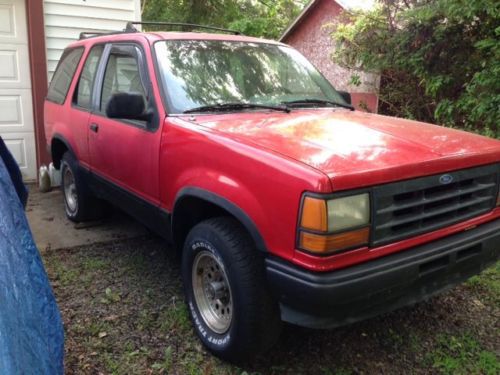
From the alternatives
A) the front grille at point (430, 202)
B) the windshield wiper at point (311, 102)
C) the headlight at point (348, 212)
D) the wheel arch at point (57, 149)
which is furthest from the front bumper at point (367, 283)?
the wheel arch at point (57, 149)

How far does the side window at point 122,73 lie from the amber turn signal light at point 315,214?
1784mm

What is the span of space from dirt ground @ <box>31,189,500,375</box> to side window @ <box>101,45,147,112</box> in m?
1.49

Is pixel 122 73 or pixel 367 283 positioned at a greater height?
pixel 122 73

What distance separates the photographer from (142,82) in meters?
3.58

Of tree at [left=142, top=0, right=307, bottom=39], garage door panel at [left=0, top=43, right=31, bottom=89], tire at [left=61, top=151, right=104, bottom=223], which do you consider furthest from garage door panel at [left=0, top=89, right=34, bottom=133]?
tree at [left=142, top=0, right=307, bottom=39]

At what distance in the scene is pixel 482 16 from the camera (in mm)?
6441

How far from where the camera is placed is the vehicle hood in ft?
7.66

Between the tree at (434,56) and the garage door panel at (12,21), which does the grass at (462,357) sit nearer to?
the tree at (434,56)

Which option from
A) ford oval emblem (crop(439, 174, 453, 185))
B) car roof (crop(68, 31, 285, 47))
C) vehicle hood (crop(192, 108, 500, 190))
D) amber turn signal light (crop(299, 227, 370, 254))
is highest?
car roof (crop(68, 31, 285, 47))

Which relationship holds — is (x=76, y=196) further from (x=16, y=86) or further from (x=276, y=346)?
(x=276, y=346)

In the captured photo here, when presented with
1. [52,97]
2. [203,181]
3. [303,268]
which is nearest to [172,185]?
[203,181]

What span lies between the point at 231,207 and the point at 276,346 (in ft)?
3.47

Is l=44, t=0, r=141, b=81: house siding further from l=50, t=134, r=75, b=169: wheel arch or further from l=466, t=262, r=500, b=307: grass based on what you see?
l=466, t=262, r=500, b=307: grass

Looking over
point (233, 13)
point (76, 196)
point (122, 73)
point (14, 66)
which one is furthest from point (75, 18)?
point (233, 13)
